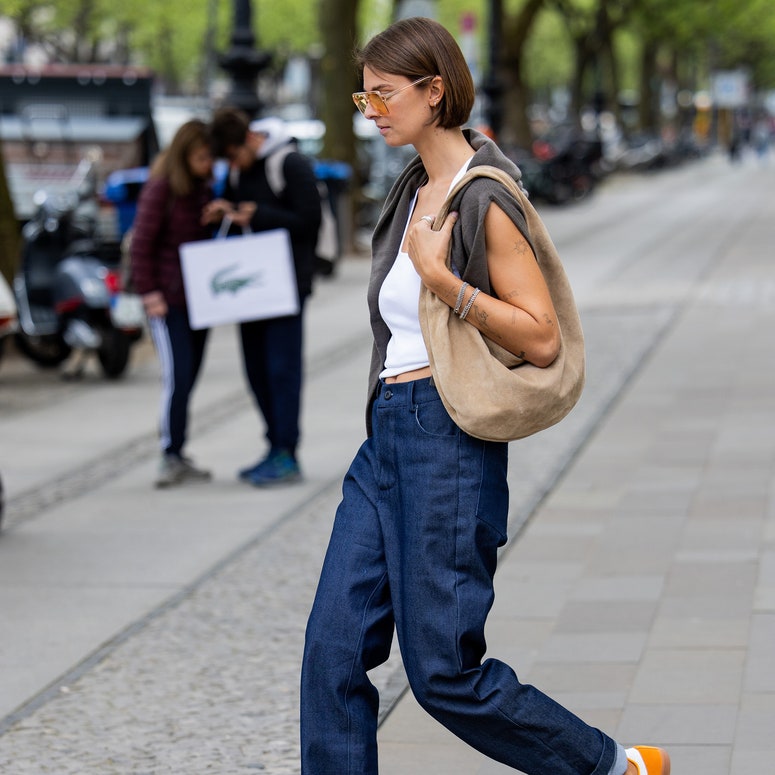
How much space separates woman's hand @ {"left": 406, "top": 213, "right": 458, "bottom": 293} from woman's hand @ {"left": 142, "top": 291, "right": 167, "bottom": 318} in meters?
4.55

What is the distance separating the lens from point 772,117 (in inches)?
4520

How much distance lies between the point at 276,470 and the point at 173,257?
3.55ft

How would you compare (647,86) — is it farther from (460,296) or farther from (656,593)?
(460,296)

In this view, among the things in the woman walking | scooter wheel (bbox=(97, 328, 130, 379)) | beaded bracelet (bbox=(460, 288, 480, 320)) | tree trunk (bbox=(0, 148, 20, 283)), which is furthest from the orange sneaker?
tree trunk (bbox=(0, 148, 20, 283))

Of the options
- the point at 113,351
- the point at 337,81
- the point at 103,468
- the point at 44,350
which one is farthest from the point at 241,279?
the point at 337,81

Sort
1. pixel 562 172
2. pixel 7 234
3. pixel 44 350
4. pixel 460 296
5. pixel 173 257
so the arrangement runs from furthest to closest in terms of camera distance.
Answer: pixel 562 172 < pixel 7 234 < pixel 44 350 < pixel 173 257 < pixel 460 296

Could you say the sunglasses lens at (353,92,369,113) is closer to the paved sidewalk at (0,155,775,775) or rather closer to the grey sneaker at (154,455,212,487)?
the paved sidewalk at (0,155,775,775)

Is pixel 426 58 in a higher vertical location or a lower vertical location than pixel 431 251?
higher

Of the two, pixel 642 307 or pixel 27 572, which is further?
pixel 642 307

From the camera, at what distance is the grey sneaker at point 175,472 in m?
7.91

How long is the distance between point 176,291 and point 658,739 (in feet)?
13.2

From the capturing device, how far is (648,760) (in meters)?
3.45

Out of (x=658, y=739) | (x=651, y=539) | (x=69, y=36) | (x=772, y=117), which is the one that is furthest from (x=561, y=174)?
(x=772, y=117)

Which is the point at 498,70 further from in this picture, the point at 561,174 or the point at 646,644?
the point at 646,644
